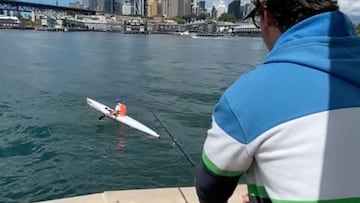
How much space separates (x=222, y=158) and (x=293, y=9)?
1.48 feet

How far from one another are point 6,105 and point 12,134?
4730 millimetres

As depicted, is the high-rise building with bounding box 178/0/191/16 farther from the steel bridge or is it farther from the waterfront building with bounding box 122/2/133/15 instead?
the steel bridge

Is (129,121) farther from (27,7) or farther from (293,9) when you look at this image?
(27,7)

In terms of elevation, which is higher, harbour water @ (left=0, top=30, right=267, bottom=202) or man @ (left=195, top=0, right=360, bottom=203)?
man @ (left=195, top=0, right=360, bottom=203)

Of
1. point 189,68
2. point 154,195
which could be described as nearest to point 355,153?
point 154,195

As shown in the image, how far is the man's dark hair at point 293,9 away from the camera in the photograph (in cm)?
118

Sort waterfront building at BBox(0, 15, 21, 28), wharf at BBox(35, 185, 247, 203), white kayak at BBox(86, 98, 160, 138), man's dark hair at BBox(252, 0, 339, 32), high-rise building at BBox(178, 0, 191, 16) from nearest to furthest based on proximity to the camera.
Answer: man's dark hair at BBox(252, 0, 339, 32), wharf at BBox(35, 185, 247, 203), white kayak at BBox(86, 98, 160, 138), waterfront building at BBox(0, 15, 21, 28), high-rise building at BBox(178, 0, 191, 16)

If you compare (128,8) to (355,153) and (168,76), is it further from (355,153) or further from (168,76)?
(355,153)

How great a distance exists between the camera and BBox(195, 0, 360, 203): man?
3.47 ft

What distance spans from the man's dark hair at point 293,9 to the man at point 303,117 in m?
0.06

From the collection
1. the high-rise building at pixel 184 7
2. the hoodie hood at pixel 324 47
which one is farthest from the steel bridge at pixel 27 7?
the hoodie hood at pixel 324 47

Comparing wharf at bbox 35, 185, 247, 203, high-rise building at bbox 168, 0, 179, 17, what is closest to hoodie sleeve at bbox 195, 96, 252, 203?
wharf at bbox 35, 185, 247, 203

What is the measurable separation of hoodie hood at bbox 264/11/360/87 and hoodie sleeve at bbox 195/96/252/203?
7.5 inches

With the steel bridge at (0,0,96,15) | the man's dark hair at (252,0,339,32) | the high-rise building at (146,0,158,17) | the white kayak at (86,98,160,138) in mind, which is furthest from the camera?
the high-rise building at (146,0,158,17)
